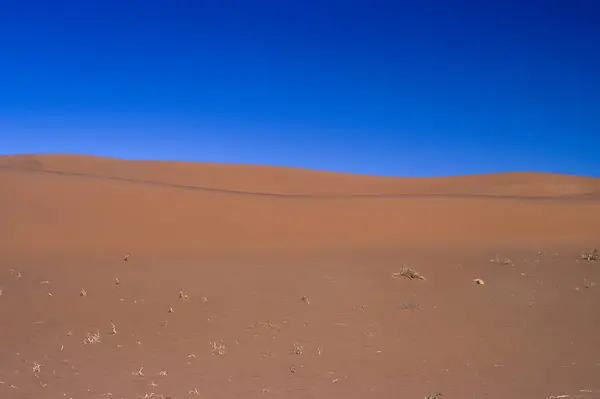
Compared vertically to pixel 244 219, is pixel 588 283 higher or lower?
lower

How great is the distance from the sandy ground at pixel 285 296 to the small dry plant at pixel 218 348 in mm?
30

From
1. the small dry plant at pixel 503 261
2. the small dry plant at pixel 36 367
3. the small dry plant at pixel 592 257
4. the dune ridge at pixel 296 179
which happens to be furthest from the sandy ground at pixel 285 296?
the dune ridge at pixel 296 179

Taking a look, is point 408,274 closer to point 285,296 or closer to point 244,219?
point 285,296

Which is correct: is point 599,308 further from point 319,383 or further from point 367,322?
point 319,383

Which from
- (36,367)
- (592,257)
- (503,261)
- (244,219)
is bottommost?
(36,367)

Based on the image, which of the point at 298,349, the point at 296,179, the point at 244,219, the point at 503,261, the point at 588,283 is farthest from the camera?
the point at 296,179

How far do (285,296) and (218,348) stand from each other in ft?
8.68

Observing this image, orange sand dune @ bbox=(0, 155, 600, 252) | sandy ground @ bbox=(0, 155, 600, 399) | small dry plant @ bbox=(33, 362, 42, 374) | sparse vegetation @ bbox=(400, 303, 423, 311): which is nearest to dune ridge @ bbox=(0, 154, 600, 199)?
orange sand dune @ bbox=(0, 155, 600, 252)

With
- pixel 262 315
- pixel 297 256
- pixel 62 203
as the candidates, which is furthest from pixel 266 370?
pixel 62 203

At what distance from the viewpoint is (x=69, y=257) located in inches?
484

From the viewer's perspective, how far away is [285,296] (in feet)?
31.0

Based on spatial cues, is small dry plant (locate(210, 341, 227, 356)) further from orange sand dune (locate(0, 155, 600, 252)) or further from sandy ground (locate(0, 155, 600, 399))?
orange sand dune (locate(0, 155, 600, 252))

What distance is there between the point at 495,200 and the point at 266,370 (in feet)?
55.9

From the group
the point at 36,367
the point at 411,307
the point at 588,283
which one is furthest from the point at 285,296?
the point at 588,283
